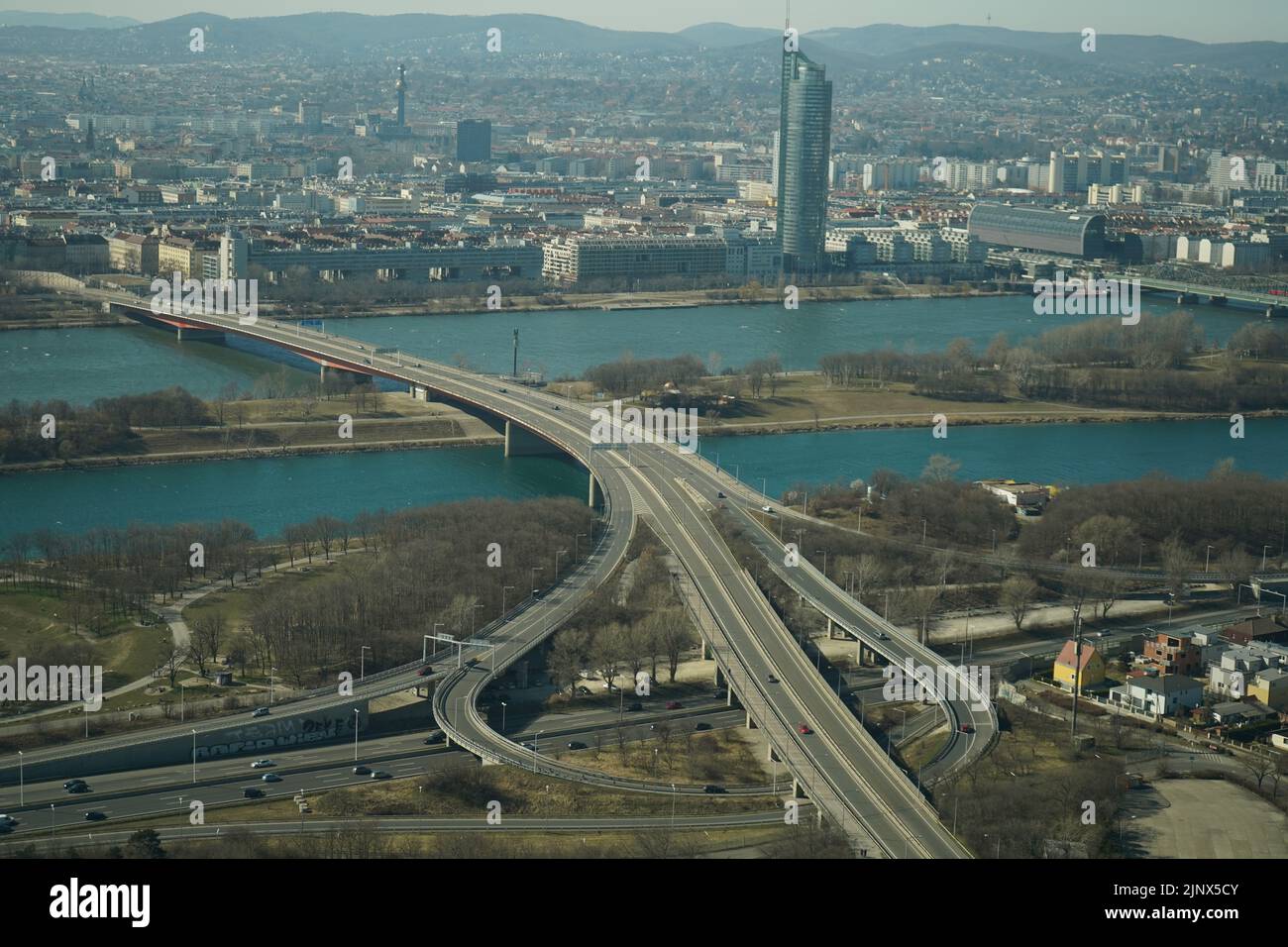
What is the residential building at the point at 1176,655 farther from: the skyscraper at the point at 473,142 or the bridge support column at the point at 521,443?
the skyscraper at the point at 473,142

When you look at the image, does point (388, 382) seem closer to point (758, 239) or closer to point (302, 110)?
point (758, 239)

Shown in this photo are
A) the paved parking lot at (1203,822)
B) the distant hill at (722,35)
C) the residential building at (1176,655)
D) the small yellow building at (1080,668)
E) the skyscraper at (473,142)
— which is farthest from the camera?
the distant hill at (722,35)

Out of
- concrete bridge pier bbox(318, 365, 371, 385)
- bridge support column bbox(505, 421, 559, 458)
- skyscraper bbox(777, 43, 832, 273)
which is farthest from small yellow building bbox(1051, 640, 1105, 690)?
skyscraper bbox(777, 43, 832, 273)

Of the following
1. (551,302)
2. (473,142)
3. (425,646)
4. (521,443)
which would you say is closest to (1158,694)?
(425,646)

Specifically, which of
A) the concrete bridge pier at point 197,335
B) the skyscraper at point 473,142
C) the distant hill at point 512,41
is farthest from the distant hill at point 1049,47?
the concrete bridge pier at point 197,335

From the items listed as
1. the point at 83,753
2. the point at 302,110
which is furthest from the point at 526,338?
the point at 302,110

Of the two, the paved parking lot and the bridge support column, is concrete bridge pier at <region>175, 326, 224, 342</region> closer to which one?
the bridge support column
